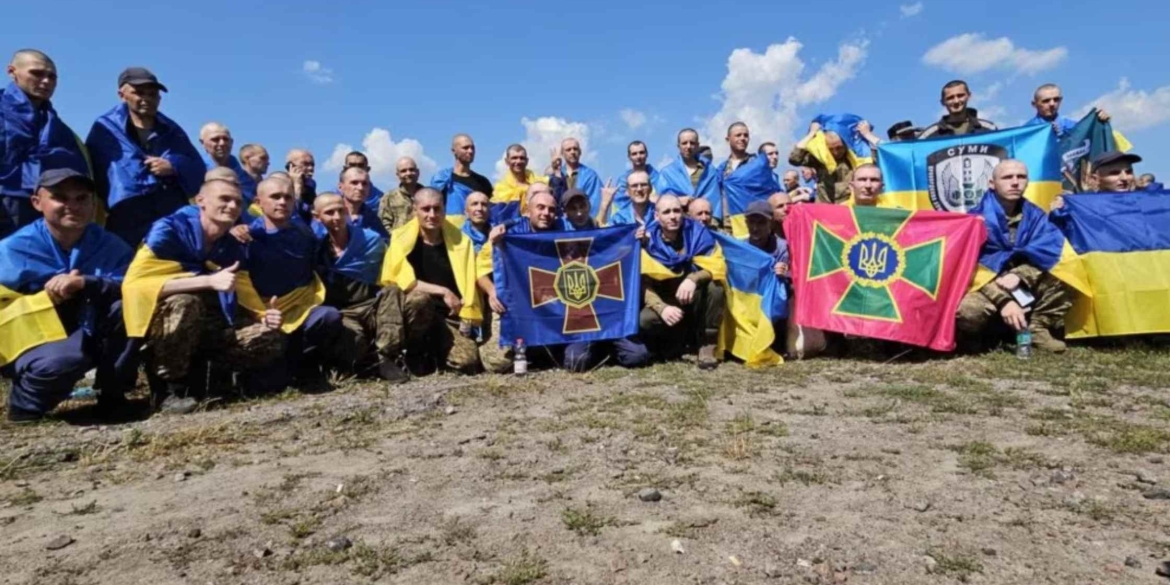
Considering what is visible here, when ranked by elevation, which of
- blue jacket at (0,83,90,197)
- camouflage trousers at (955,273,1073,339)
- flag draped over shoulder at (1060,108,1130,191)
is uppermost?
flag draped over shoulder at (1060,108,1130,191)

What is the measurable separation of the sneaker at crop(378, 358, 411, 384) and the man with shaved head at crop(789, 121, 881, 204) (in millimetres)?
5759

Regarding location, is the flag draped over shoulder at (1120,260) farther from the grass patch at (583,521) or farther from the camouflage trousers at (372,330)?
the camouflage trousers at (372,330)

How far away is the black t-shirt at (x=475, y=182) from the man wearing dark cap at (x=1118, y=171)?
23.7 feet

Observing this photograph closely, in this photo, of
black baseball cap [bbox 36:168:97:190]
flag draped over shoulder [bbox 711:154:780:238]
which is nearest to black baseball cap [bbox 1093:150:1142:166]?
flag draped over shoulder [bbox 711:154:780:238]

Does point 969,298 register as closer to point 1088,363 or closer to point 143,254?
point 1088,363

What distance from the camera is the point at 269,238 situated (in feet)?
20.5

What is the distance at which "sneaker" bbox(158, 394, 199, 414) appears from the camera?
216 inches

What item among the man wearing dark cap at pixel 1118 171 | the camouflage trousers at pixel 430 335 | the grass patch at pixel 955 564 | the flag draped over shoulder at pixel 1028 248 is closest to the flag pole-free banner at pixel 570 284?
the camouflage trousers at pixel 430 335

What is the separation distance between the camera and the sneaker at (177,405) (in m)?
5.49

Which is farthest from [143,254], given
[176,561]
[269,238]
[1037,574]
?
[1037,574]

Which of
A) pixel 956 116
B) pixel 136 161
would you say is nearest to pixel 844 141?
pixel 956 116

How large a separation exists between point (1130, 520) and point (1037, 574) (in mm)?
803

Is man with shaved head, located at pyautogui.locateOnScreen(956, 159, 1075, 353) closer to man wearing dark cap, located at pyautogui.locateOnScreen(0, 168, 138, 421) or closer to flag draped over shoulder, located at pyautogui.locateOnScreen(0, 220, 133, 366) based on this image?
man wearing dark cap, located at pyautogui.locateOnScreen(0, 168, 138, 421)

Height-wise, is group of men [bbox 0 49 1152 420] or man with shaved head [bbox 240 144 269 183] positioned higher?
man with shaved head [bbox 240 144 269 183]
